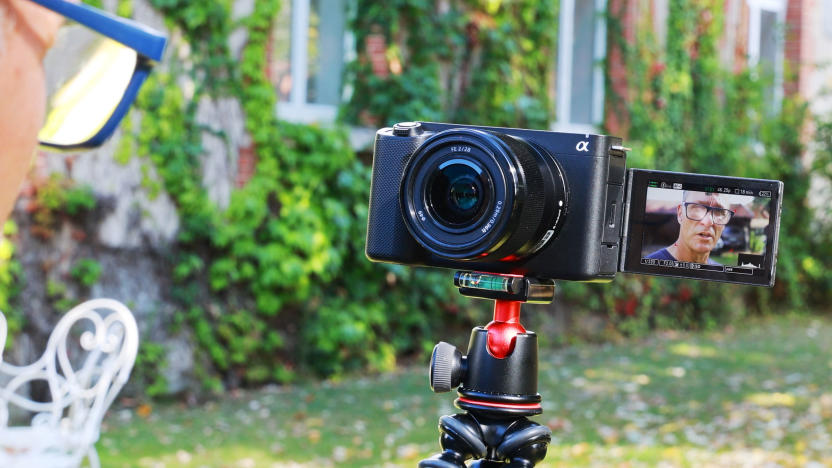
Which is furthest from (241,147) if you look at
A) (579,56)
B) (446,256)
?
(446,256)

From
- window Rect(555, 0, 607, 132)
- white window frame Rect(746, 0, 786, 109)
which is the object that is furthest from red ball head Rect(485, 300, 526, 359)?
white window frame Rect(746, 0, 786, 109)

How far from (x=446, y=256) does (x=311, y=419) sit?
160 inches

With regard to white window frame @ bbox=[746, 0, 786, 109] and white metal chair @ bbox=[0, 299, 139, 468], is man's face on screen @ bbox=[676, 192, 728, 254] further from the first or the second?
white window frame @ bbox=[746, 0, 786, 109]

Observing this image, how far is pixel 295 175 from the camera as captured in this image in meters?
6.82

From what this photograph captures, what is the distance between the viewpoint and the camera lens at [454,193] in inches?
76.8

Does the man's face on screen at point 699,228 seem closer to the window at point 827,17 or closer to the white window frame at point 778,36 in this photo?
the white window frame at point 778,36

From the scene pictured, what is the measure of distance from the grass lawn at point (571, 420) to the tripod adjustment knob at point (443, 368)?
300 centimetres

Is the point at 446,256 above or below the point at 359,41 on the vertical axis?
below

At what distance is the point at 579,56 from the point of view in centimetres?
962

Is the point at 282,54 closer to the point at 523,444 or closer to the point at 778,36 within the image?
the point at 523,444

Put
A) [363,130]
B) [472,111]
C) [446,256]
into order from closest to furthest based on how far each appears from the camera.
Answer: [446,256] < [363,130] < [472,111]

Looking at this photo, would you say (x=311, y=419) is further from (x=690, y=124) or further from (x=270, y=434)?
(x=690, y=124)

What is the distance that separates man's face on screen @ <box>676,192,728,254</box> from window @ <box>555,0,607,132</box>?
7.51 m

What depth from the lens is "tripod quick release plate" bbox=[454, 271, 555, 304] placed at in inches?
77.9
